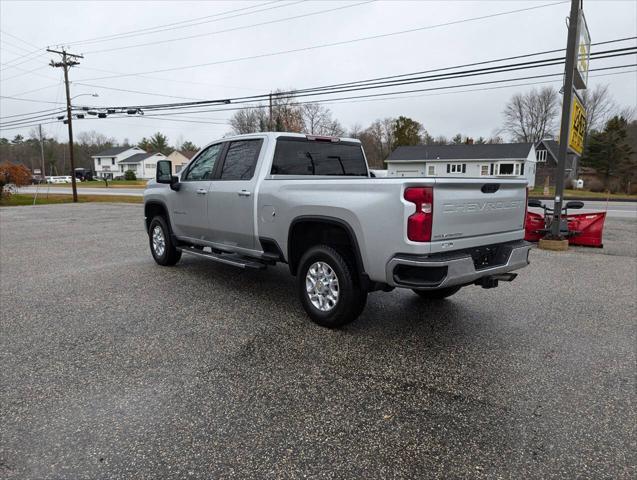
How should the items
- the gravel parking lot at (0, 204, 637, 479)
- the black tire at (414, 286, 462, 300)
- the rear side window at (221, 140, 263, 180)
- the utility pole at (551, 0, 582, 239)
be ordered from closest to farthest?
the gravel parking lot at (0, 204, 637, 479), the black tire at (414, 286, 462, 300), the rear side window at (221, 140, 263, 180), the utility pole at (551, 0, 582, 239)

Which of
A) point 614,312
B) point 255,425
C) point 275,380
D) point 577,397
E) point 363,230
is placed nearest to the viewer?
point 255,425

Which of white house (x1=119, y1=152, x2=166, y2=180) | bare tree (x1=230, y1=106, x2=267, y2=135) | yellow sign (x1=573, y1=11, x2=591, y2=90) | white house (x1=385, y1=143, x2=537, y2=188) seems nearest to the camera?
yellow sign (x1=573, y1=11, x2=591, y2=90)

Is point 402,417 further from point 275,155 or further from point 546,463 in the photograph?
point 275,155

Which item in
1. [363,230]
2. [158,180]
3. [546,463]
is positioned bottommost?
[546,463]

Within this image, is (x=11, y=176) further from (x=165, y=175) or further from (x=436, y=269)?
(x=436, y=269)

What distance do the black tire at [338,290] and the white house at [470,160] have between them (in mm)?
39156

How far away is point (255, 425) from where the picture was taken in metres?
2.73

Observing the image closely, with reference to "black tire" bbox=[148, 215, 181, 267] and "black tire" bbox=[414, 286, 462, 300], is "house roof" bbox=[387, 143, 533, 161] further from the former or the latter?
"black tire" bbox=[414, 286, 462, 300]

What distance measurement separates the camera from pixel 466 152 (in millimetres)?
45125

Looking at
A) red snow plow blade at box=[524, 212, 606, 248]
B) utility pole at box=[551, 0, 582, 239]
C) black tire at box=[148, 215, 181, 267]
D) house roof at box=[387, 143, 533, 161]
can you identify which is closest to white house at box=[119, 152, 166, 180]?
house roof at box=[387, 143, 533, 161]

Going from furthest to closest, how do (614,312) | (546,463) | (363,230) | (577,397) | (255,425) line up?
(614,312) < (363,230) < (577,397) < (255,425) < (546,463)

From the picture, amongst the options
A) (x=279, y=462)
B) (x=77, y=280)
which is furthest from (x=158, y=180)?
(x=279, y=462)

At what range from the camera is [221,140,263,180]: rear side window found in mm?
5363

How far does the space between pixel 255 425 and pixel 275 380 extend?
23.7 inches
